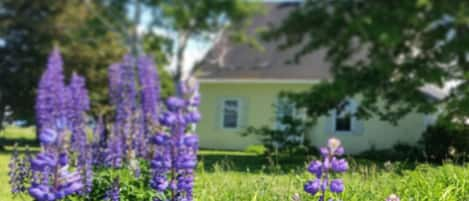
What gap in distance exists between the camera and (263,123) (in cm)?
2191

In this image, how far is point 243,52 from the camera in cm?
2506

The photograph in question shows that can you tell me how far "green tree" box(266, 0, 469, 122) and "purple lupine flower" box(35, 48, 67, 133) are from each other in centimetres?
510

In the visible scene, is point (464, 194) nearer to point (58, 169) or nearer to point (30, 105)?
point (58, 169)

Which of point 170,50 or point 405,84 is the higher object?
point 170,50

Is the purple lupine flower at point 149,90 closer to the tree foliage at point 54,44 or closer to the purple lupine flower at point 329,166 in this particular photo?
the purple lupine flower at point 329,166

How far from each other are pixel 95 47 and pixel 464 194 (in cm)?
2002

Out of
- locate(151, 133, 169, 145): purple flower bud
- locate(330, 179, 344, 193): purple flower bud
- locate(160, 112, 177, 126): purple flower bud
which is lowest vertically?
locate(330, 179, 344, 193): purple flower bud

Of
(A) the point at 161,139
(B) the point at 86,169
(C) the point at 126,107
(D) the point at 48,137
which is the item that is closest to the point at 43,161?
(D) the point at 48,137

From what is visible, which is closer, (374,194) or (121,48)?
(374,194)

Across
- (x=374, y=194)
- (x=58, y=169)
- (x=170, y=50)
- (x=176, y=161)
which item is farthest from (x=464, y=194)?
(x=170, y=50)

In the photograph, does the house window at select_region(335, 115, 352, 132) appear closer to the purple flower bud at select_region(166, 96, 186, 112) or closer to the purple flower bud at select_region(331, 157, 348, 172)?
the purple flower bud at select_region(331, 157, 348, 172)

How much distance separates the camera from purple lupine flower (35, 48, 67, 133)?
9.28 meters

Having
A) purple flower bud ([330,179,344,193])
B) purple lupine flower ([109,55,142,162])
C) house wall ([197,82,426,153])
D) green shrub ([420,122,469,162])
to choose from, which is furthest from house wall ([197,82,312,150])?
purple flower bud ([330,179,344,193])

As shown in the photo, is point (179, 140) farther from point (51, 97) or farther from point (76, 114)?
point (51, 97)
